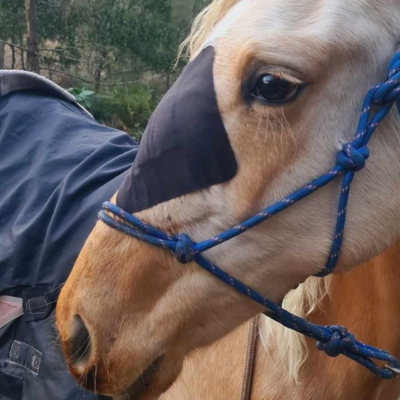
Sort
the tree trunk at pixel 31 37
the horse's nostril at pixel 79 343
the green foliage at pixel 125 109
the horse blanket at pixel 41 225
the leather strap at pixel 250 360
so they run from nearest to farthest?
the horse's nostril at pixel 79 343 → the leather strap at pixel 250 360 → the horse blanket at pixel 41 225 → the tree trunk at pixel 31 37 → the green foliage at pixel 125 109

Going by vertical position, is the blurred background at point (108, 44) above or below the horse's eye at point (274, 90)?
below

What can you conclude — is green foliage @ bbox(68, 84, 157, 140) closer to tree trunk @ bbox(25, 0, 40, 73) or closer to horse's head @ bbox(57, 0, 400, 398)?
tree trunk @ bbox(25, 0, 40, 73)

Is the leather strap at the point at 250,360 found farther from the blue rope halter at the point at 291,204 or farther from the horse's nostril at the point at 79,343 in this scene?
the horse's nostril at the point at 79,343

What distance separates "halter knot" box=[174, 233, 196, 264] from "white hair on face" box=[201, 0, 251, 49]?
0.32 metres

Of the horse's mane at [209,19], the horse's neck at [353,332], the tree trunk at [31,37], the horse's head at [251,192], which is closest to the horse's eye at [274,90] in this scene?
the horse's head at [251,192]

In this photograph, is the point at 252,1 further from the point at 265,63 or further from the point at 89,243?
the point at 89,243

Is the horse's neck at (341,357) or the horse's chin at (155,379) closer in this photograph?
the horse's chin at (155,379)

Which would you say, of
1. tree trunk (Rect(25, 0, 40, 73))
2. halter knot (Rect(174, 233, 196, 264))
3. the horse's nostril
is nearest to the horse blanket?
the horse's nostril

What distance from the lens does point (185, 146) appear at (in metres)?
0.95

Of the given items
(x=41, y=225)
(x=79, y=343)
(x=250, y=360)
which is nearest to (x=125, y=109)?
(x=41, y=225)

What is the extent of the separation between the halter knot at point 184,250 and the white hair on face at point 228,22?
0.32m

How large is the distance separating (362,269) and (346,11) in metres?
0.56

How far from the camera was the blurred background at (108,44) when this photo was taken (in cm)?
766

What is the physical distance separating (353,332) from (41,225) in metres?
0.81
